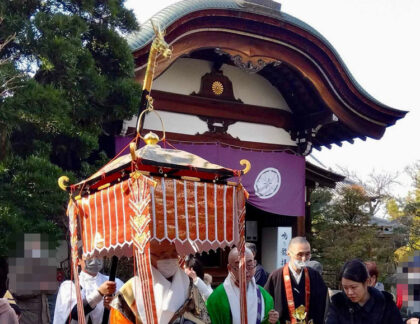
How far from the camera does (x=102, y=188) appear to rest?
389 centimetres

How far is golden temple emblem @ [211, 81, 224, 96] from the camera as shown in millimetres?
10122

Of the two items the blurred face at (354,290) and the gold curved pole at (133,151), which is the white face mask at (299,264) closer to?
the blurred face at (354,290)

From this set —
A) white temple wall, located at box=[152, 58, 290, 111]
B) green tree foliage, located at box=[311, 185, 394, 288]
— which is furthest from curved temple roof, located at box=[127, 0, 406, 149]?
green tree foliage, located at box=[311, 185, 394, 288]

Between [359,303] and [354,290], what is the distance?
15 cm

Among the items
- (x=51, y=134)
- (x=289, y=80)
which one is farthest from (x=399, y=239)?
(x=51, y=134)

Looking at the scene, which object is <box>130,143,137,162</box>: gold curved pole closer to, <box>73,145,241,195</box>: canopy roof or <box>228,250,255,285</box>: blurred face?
<box>73,145,241,195</box>: canopy roof

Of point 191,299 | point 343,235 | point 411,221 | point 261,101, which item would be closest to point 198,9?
point 261,101

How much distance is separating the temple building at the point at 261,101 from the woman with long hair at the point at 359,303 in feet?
16.9

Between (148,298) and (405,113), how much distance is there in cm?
862

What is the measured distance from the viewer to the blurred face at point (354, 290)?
12.1ft

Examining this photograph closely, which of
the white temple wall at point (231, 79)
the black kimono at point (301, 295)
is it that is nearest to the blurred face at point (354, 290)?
the black kimono at point (301, 295)

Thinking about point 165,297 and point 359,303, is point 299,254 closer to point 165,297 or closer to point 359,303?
point 359,303

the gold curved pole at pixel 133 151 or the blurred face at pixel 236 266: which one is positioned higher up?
the gold curved pole at pixel 133 151

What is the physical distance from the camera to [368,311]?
3.73 meters
